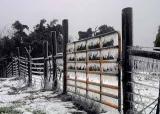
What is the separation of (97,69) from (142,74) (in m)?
2.39

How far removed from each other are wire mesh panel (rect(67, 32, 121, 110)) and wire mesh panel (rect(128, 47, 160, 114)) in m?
0.53

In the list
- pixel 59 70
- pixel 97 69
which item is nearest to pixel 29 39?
pixel 59 70

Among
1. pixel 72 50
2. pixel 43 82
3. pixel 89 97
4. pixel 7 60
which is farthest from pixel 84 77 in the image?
pixel 7 60

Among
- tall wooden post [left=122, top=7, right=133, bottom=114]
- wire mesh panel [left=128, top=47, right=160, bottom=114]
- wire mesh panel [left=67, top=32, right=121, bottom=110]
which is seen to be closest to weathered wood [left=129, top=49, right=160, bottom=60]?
wire mesh panel [left=128, top=47, right=160, bottom=114]

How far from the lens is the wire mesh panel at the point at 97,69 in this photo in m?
A: 7.36

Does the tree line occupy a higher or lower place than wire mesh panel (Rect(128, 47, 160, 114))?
higher

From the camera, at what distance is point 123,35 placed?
6.93 metres

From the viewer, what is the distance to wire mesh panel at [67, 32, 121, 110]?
7363 millimetres

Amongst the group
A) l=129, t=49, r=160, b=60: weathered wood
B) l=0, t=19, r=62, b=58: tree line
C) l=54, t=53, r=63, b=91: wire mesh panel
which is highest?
l=0, t=19, r=62, b=58: tree line

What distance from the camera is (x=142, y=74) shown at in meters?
6.09

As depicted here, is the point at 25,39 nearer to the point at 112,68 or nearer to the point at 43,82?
the point at 43,82

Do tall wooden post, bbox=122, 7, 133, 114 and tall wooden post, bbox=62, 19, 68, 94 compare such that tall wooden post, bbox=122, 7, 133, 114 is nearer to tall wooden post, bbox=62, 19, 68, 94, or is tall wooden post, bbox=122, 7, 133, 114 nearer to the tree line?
tall wooden post, bbox=62, 19, 68, 94

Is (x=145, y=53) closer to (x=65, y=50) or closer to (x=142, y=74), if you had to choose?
(x=142, y=74)

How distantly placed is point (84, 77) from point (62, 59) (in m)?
2.80
